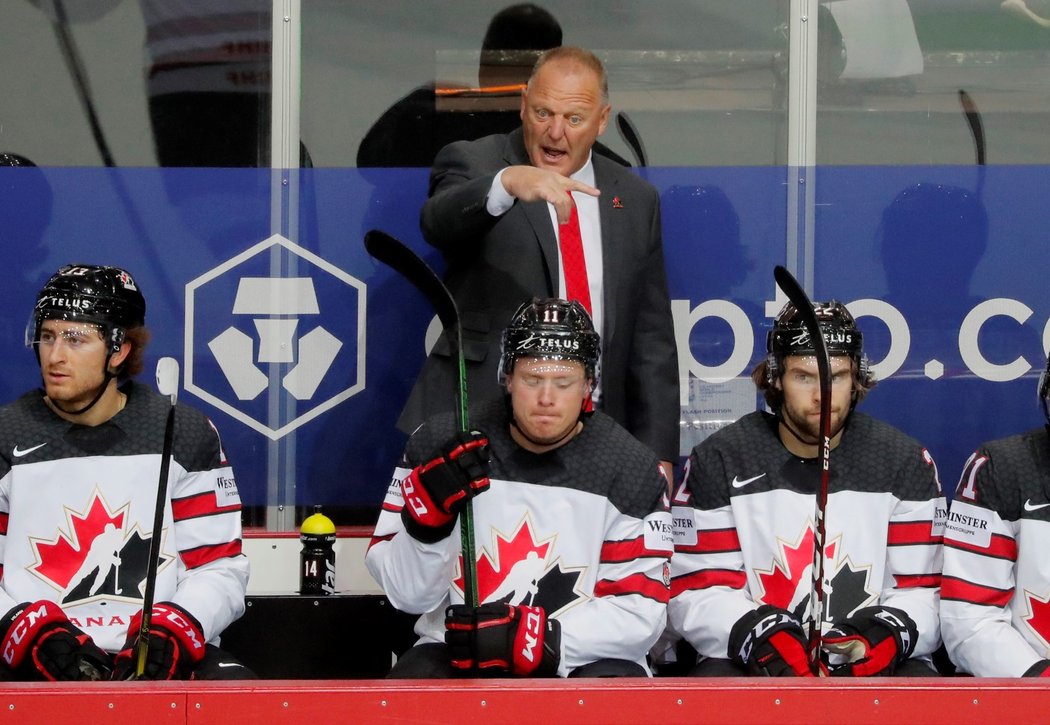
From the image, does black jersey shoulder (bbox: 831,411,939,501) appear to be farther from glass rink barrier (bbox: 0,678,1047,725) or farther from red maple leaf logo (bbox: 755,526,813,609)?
glass rink barrier (bbox: 0,678,1047,725)

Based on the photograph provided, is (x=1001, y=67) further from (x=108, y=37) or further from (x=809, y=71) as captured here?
(x=108, y=37)

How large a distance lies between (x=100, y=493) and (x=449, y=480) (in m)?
0.81

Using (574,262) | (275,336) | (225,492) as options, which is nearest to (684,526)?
(574,262)

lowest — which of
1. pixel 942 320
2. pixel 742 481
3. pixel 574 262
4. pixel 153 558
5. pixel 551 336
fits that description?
pixel 153 558

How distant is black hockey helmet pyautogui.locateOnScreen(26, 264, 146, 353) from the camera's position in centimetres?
307

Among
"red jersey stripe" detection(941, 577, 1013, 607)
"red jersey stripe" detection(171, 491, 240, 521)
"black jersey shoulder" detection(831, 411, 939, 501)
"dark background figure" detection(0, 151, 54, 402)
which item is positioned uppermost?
"dark background figure" detection(0, 151, 54, 402)

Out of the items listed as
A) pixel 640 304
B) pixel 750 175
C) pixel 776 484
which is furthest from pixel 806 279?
pixel 776 484

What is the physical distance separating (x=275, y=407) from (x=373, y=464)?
31 centimetres

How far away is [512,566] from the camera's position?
9.92 feet

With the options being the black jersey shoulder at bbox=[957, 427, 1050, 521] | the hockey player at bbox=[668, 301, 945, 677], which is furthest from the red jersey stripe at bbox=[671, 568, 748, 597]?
the black jersey shoulder at bbox=[957, 427, 1050, 521]

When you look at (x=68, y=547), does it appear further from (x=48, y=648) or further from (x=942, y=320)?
(x=942, y=320)

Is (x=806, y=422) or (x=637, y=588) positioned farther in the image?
(x=806, y=422)

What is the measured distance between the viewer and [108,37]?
13.4ft

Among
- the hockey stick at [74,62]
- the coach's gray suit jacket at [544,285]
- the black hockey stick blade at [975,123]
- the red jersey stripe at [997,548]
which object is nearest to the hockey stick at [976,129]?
the black hockey stick blade at [975,123]
